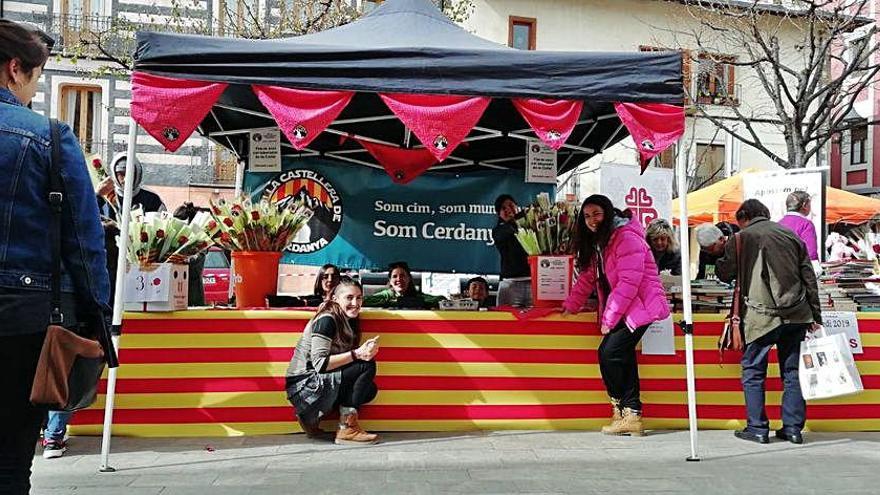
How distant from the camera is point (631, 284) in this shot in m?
5.75

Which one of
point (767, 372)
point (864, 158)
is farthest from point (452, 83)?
point (864, 158)

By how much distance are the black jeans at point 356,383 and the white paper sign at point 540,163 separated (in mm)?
3914

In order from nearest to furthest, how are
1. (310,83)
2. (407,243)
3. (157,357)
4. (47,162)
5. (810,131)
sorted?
(47,162) → (310,83) → (157,357) → (407,243) → (810,131)

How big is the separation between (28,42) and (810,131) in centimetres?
1805

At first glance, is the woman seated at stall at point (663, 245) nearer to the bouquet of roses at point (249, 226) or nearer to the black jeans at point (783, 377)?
the black jeans at point (783, 377)

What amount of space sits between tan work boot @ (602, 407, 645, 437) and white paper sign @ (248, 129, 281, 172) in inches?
178

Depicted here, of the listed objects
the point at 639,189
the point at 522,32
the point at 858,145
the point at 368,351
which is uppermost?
the point at 522,32

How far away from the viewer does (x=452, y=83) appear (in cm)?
523

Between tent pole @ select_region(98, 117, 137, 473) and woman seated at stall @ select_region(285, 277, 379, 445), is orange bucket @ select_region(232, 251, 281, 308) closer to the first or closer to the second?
woman seated at stall @ select_region(285, 277, 379, 445)

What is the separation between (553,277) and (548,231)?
36 cm

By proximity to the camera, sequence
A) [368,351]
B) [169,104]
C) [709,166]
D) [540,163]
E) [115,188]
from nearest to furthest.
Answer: [169,104] < [368,351] < [115,188] < [540,163] < [709,166]

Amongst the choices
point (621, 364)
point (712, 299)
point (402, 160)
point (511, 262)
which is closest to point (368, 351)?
point (621, 364)

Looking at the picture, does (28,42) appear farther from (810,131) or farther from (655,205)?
(810,131)

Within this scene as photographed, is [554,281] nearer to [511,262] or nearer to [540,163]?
[511,262]
